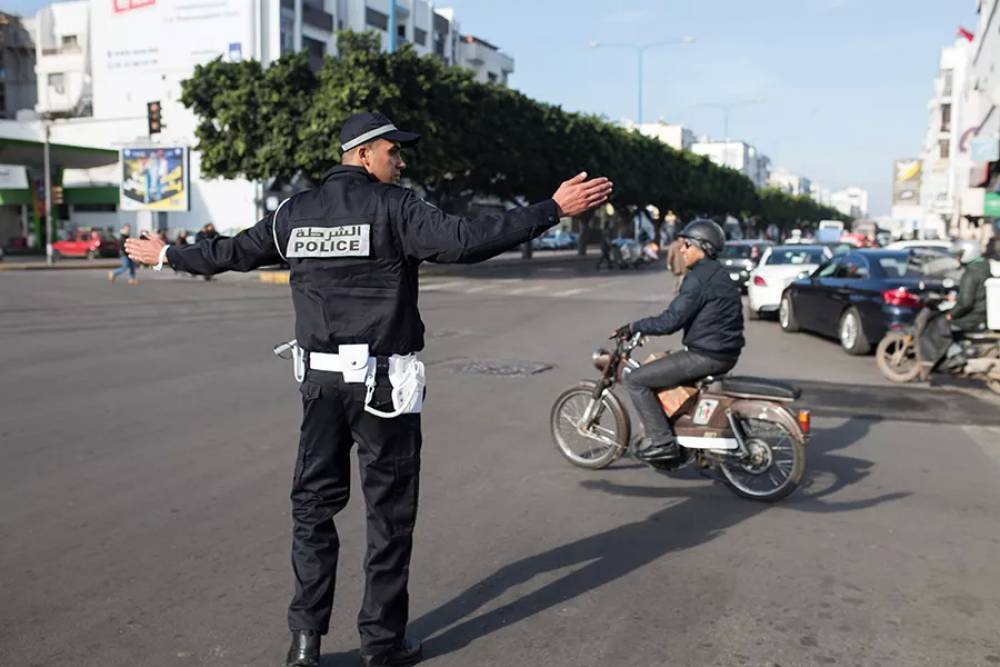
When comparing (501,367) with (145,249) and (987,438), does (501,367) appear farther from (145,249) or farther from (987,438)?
(145,249)

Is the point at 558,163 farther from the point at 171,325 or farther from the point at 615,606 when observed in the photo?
the point at 615,606

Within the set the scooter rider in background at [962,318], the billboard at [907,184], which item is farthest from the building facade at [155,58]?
the billboard at [907,184]

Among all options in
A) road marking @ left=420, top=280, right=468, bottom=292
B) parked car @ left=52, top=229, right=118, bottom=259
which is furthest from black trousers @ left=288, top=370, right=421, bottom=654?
parked car @ left=52, top=229, right=118, bottom=259

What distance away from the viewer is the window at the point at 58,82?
64.4 metres

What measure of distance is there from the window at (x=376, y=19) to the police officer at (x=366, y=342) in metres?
63.4

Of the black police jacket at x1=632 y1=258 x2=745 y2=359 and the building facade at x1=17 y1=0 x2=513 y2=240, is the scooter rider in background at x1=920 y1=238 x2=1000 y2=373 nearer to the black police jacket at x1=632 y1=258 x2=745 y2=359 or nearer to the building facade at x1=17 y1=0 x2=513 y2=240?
the black police jacket at x1=632 y1=258 x2=745 y2=359

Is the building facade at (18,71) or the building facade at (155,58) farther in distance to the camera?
the building facade at (18,71)

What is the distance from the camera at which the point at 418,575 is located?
4.38 metres

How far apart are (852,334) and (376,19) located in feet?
187

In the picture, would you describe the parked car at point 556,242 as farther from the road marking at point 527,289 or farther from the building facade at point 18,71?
the road marking at point 527,289

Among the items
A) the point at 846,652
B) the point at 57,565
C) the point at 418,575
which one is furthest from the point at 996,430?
the point at 57,565

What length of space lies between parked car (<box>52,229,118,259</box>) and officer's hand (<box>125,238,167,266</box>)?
140ft

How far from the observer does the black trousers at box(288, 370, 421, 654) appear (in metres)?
3.35

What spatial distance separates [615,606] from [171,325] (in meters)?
12.8
